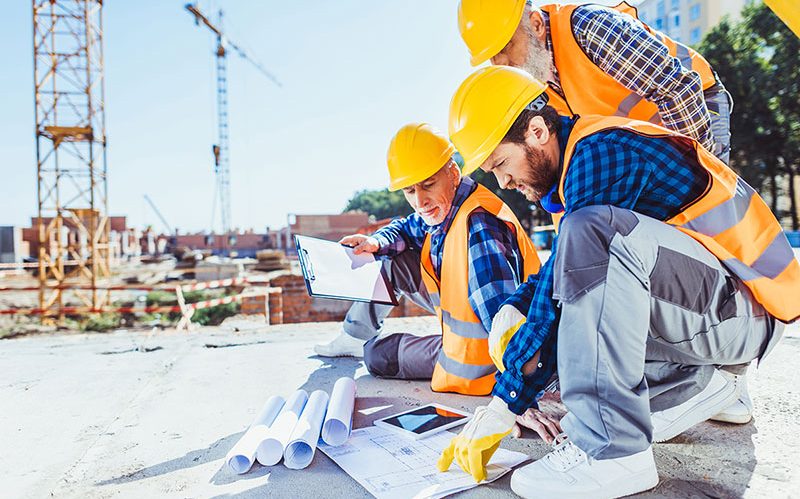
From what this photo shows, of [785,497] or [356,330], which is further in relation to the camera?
[356,330]

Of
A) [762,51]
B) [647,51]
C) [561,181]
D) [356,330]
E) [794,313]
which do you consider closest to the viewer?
[794,313]

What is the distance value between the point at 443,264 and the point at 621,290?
1.15 metres

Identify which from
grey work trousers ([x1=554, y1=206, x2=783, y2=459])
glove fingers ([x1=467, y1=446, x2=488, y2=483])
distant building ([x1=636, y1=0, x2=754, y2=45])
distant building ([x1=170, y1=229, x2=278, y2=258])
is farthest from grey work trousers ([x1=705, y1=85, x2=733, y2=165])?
distant building ([x1=170, y1=229, x2=278, y2=258])

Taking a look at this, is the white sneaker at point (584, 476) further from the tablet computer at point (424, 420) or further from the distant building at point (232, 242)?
the distant building at point (232, 242)

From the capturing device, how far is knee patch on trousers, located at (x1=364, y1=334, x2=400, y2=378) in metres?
2.79

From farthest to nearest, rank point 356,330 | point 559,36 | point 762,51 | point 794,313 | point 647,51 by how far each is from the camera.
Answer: point 762,51, point 356,330, point 559,36, point 647,51, point 794,313

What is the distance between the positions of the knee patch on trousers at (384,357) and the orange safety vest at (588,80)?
1.47 m

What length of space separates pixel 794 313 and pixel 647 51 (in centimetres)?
112

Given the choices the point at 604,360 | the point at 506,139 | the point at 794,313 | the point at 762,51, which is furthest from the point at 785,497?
the point at 762,51

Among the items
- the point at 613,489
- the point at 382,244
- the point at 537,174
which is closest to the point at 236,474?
the point at 613,489

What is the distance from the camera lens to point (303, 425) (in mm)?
1837

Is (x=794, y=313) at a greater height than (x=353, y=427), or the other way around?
(x=794, y=313)

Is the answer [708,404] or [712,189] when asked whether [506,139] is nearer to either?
[712,189]

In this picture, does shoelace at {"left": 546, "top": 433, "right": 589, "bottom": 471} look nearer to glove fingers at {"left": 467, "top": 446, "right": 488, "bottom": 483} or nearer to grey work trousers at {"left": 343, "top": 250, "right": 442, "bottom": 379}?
glove fingers at {"left": 467, "top": 446, "right": 488, "bottom": 483}
